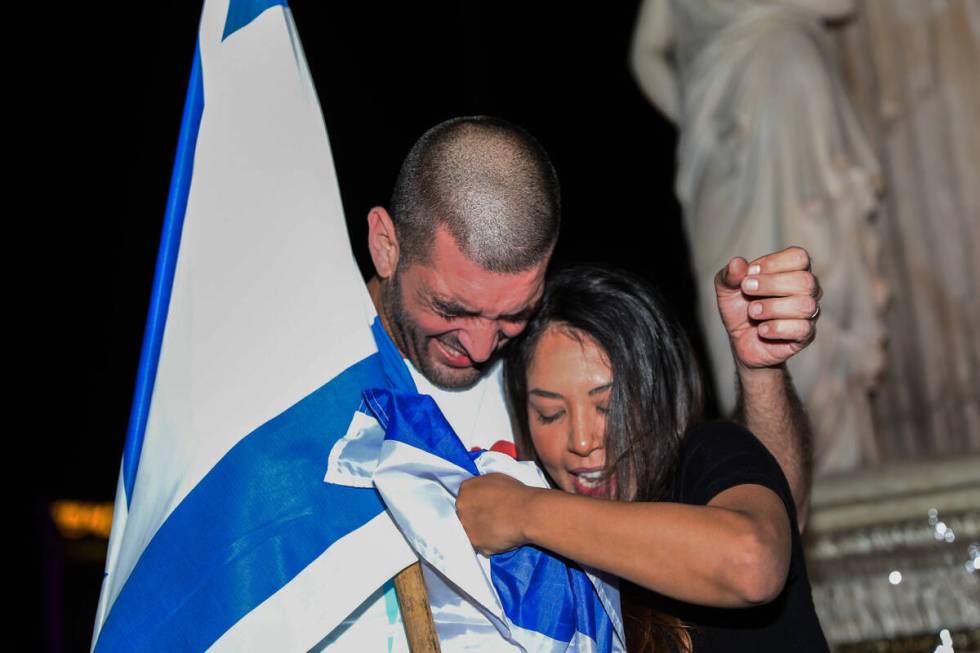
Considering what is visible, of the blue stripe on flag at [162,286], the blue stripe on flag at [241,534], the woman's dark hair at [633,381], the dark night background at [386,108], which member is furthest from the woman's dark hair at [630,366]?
the dark night background at [386,108]

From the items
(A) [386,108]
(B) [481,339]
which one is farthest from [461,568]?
(A) [386,108]

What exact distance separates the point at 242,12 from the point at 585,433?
871 mm

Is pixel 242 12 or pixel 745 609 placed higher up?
pixel 242 12

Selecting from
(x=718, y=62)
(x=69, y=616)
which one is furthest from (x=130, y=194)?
(x=718, y=62)

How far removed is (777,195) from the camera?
3.15 m

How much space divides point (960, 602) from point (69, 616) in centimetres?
577

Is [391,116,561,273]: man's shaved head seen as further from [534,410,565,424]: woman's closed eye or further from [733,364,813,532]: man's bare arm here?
[733,364,813,532]: man's bare arm

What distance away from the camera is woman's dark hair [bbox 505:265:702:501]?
5.88ft

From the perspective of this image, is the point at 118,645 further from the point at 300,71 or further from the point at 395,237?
the point at 300,71

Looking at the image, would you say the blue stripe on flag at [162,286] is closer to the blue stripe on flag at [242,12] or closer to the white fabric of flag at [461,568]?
the blue stripe on flag at [242,12]

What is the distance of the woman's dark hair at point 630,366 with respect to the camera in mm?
1793

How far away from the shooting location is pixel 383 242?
2.02 metres

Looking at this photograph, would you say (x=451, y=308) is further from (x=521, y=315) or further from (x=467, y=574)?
(x=467, y=574)

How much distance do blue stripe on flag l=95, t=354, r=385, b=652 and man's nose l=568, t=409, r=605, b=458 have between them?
291mm
